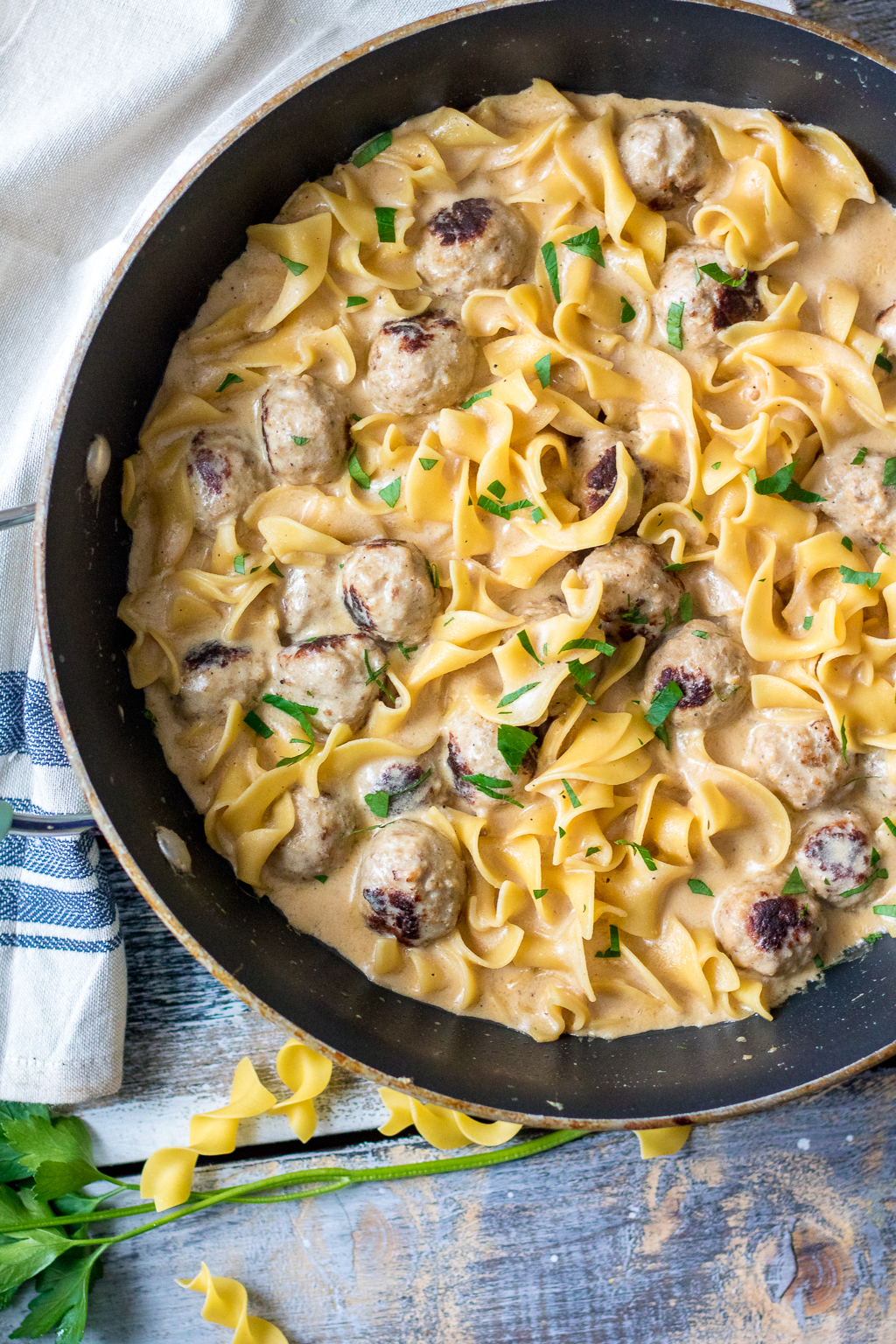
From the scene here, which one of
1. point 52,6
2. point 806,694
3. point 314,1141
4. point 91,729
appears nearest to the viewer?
point 91,729

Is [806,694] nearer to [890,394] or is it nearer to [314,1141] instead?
[890,394]

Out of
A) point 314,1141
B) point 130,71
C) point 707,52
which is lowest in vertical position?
point 314,1141

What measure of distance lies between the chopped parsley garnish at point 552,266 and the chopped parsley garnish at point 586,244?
60mm

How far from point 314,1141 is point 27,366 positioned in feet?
11.1

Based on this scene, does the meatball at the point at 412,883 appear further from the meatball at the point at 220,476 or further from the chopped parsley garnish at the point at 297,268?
the chopped parsley garnish at the point at 297,268

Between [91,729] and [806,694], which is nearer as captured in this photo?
[91,729]

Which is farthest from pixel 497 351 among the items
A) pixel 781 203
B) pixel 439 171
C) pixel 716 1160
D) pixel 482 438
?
pixel 716 1160

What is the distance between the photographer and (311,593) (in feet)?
12.1

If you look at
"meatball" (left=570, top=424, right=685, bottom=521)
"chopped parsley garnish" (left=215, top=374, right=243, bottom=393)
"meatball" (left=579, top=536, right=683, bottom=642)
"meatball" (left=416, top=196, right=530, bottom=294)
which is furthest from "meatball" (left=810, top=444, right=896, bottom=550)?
"chopped parsley garnish" (left=215, top=374, right=243, bottom=393)

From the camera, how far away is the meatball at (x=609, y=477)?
12.0ft

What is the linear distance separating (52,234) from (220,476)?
4.65 feet

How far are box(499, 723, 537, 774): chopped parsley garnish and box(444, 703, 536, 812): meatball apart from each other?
0.03 metres

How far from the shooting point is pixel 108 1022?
4.03 m

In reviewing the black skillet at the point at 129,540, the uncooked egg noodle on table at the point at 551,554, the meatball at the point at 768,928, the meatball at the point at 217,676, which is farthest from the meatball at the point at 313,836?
the meatball at the point at 768,928
